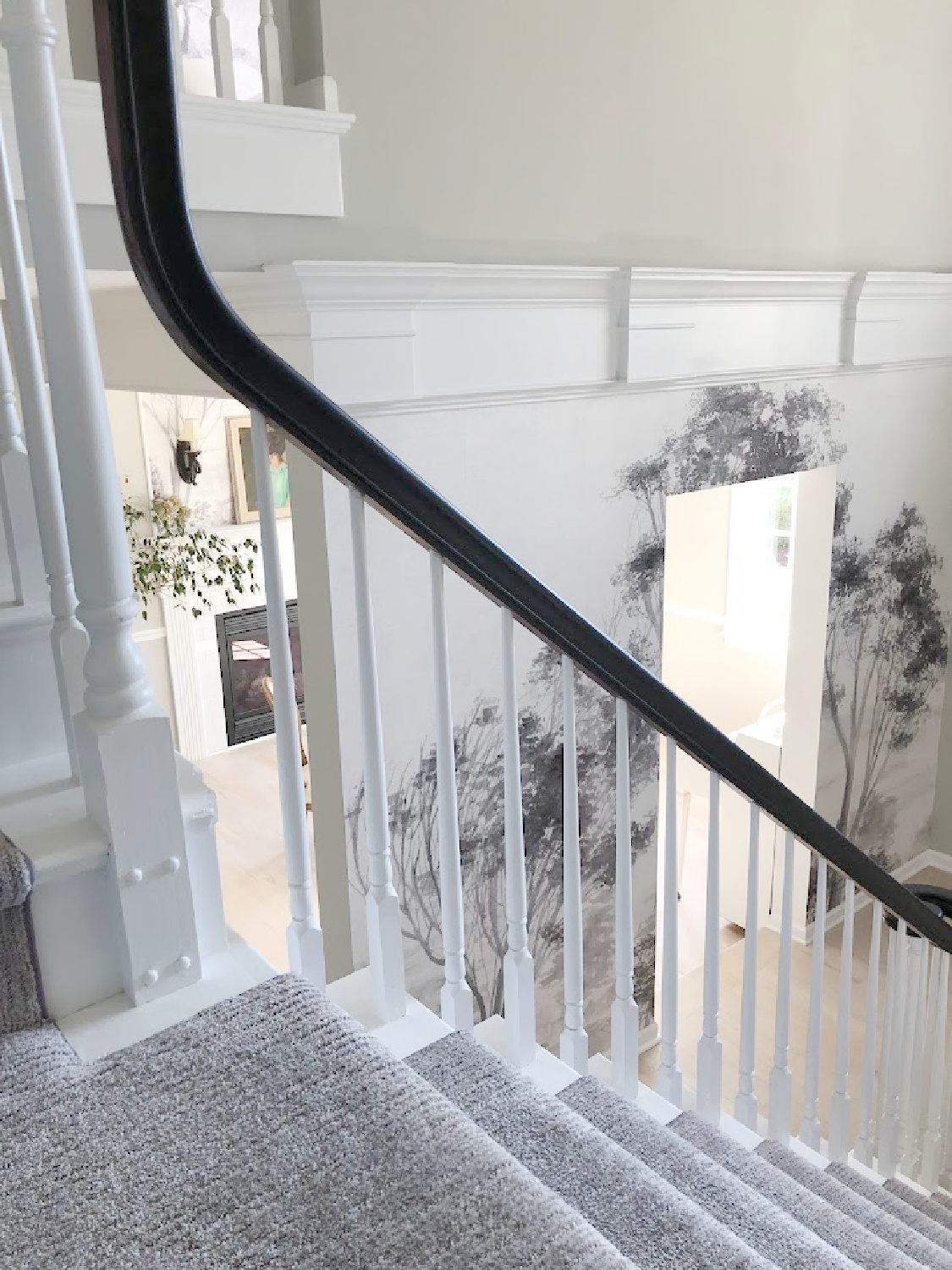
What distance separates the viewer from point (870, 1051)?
7.19 ft

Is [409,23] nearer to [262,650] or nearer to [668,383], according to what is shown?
[668,383]

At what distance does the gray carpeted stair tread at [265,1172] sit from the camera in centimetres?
75

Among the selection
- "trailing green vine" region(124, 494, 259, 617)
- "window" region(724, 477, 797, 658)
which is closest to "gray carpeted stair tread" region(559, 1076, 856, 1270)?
"trailing green vine" region(124, 494, 259, 617)

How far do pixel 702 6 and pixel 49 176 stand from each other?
306cm

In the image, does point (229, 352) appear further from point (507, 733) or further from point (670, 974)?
point (670, 974)

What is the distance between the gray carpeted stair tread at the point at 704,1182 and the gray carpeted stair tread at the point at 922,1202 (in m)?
1.27

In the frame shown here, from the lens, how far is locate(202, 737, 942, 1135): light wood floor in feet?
13.2

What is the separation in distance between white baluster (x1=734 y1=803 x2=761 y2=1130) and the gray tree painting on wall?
1.29 meters

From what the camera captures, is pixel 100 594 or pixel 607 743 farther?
pixel 607 743

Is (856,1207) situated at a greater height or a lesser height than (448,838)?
lesser

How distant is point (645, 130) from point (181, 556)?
13.9 ft

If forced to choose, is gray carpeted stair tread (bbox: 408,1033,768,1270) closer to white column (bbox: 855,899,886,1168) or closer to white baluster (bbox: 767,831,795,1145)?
white baluster (bbox: 767,831,795,1145)

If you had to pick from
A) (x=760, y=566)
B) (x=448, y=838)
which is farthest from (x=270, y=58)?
(x=760, y=566)

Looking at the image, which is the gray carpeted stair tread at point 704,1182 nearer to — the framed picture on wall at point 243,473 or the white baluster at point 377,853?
the white baluster at point 377,853
